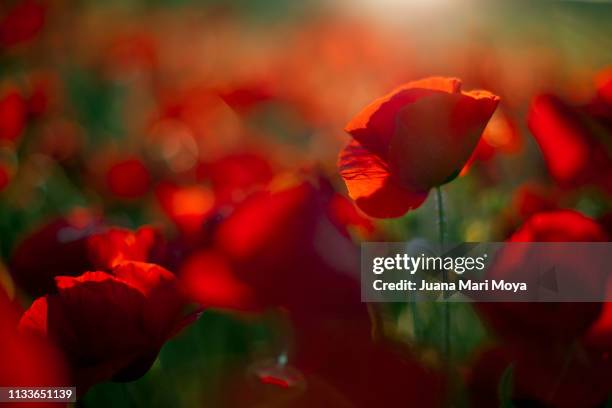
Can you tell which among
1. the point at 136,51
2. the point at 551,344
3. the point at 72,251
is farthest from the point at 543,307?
the point at 136,51

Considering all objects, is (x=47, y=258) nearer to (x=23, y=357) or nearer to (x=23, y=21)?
(x=23, y=357)

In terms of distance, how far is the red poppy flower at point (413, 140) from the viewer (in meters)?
0.36

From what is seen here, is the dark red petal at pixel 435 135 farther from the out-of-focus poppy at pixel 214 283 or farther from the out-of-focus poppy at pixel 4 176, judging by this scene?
the out-of-focus poppy at pixel 4 176

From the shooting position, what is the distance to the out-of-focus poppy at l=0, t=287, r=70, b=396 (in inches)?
14.3

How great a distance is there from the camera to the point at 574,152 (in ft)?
1.40

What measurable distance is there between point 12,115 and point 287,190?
330mm

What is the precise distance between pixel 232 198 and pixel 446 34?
0.85 ft

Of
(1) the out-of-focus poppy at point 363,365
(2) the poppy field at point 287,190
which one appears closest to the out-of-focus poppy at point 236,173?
(2) the poppy field at point 287,190

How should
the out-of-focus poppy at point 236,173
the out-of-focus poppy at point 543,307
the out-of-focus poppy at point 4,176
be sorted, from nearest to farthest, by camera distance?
the out-of-focus poppy at point 543,307 → the out-of-focus poppy at point 236,173 → the out-of-focus poppy at point 4,176

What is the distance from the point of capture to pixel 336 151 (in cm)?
50

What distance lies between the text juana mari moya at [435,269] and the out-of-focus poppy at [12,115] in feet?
1.14

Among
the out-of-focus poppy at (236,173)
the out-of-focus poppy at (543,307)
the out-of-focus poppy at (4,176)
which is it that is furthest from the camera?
the out-of-focus poppy at (4,176)

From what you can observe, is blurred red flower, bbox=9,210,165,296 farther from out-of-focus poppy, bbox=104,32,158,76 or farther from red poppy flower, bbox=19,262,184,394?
out-of-focus poppy, bbox=104,32,158,76

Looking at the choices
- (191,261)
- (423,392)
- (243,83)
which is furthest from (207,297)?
(243,83)
